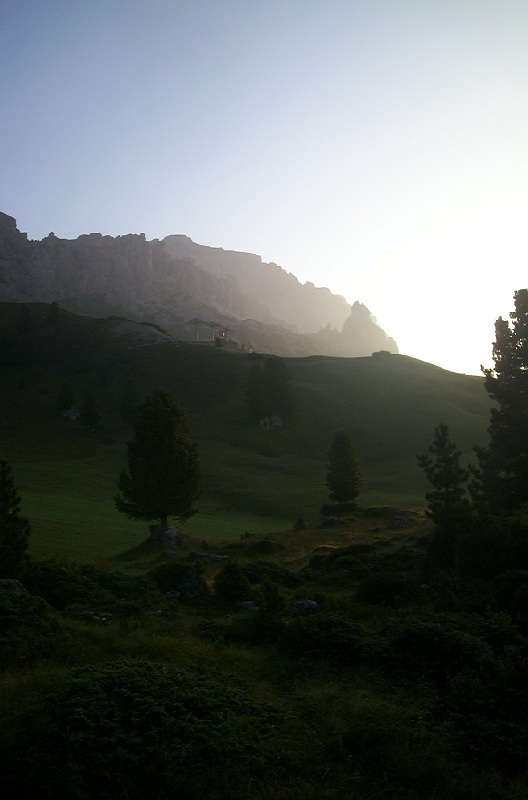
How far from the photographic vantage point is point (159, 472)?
138ft

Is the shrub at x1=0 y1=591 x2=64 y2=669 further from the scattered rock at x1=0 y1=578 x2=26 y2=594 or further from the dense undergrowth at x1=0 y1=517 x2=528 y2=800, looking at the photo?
the scattered rock at x1=0 y1=578 x2=26 y2=594

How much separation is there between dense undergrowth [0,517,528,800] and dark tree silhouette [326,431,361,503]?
4072 centimetres

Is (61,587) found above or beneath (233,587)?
above

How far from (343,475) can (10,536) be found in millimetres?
42581

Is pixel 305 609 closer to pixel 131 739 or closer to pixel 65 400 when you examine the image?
pixel 131 739

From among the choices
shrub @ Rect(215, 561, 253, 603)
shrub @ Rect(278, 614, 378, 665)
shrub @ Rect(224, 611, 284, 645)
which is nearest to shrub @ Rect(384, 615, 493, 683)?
shrub @ Rect(278, 614, 378, 665)

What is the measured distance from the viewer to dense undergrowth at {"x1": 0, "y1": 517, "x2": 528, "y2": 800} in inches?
271

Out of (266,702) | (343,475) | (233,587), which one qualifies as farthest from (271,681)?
(343,475)

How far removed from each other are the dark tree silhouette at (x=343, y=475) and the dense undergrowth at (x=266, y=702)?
134 feet

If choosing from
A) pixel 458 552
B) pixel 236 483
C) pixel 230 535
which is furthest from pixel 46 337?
pixel 458 552

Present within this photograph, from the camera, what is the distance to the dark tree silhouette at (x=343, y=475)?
58.1 meters

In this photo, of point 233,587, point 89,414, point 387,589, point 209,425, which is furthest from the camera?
point 209,425

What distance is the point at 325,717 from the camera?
28.9ft

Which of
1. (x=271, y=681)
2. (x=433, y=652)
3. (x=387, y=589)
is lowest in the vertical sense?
(x=387, y=589)
